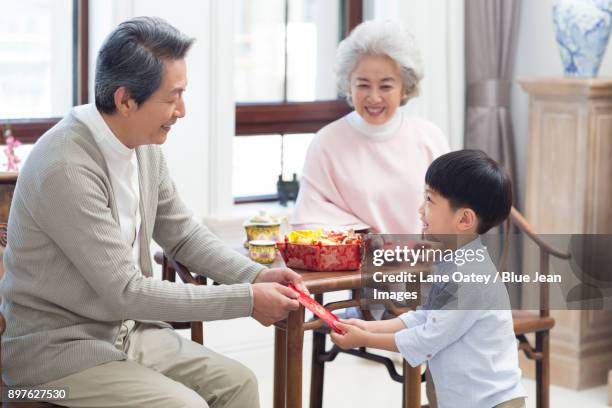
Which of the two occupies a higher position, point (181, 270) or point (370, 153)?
point (370, 153)

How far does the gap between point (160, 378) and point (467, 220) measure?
834 millimetres

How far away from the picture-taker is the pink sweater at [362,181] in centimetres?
366

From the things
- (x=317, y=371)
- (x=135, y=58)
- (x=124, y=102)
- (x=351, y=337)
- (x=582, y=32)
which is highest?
(x=582, y=32)

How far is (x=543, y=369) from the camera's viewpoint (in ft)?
11.8

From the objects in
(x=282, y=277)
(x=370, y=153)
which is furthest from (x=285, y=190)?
(x=282, y=277)

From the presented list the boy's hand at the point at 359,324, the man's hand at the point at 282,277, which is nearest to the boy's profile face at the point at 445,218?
Result: the boy's hand at the point at 359,324

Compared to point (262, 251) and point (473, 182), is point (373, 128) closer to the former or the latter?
point (262, 251)

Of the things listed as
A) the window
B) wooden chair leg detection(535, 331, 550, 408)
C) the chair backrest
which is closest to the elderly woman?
the chair backrest

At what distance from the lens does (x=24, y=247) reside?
2490 mm

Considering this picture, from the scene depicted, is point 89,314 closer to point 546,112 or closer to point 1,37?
point 1,37

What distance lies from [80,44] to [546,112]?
191cm

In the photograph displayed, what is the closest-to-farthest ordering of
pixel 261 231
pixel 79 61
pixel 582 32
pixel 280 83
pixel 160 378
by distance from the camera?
pixel 160 378, pixel 261 231, pixel 79 61, pixel 582 32, pixel 280 83

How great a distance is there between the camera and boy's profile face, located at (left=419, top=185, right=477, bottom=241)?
2502mm

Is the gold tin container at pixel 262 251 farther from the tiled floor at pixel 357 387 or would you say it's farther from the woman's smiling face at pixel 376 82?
the tiled floor at pixel 357 387
